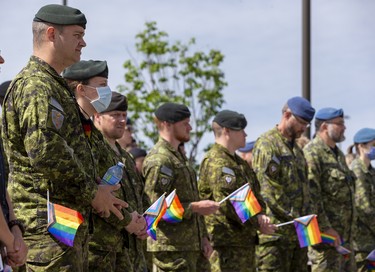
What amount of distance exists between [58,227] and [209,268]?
4.09 metres

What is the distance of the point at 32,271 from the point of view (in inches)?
193

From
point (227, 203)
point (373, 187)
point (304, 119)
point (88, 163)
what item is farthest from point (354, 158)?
point (88, 163)

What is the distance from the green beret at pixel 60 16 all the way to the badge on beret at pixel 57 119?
67cm

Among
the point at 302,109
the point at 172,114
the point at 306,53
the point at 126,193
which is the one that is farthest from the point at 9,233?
the point at 306,53

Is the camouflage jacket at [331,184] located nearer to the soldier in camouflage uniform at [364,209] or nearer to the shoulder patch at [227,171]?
the shoulder patch at [227,171]

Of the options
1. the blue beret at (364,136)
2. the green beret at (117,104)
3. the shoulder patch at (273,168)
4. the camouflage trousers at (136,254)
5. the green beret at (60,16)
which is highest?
the green beret at (60,16)

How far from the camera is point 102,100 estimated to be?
5.78 metres

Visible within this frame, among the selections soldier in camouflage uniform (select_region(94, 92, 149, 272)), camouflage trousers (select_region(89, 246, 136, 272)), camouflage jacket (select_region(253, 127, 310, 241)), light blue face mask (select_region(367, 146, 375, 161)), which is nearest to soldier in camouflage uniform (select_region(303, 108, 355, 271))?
camouflage jacket (select_region(253, 127, 310, 241))

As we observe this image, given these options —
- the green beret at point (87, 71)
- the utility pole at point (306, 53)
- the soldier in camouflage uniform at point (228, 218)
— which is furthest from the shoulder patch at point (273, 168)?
the utility pole at point (306, 53)

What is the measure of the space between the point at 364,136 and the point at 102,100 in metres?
7.52

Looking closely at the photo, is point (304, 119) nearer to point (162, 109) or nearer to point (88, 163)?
point (162, 109)

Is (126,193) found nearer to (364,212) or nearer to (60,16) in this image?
(60,16)

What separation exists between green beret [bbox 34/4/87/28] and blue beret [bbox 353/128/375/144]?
8002mm

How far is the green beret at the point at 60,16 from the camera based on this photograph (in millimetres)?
5195
